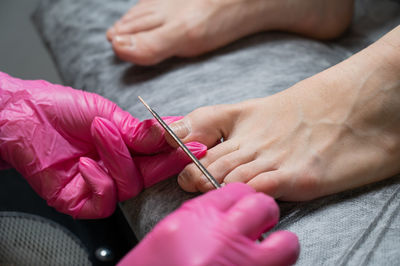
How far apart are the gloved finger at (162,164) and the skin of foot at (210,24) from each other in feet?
1.08

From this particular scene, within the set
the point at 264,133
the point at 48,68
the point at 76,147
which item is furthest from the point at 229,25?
the point at 48,68

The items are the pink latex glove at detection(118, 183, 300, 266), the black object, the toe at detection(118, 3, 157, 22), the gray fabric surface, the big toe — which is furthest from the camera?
the toe at detection(118, 3, 157, 22)

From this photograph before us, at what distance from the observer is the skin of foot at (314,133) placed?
0.69 meters

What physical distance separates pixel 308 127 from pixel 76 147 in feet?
1.50

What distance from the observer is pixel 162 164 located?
2.25 ft

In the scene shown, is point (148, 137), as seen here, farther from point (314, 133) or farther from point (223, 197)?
point (314, 133)

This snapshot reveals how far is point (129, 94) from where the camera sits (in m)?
0.90

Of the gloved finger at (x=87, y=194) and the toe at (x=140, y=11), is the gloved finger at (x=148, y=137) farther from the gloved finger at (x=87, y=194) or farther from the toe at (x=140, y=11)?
the toe at (x=140, y=11)

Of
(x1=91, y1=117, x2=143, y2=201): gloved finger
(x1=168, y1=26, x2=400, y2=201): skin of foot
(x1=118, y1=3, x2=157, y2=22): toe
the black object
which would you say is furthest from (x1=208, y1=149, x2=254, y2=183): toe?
(x1=118, y1=3, x2=157, y2=22): toe

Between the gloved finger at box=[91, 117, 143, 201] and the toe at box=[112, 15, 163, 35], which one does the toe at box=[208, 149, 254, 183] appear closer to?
the gloved finger at box=[91, 117, 143, 201]

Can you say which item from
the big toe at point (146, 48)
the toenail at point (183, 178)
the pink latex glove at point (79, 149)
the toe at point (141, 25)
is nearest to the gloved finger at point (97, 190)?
the pink latex glove at point (79, 149)

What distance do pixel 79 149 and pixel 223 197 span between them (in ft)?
1.16

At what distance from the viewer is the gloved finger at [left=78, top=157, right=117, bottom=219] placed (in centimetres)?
65

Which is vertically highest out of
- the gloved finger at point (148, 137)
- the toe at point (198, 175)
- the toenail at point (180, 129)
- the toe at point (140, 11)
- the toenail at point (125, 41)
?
the toe at point (140, 11)
